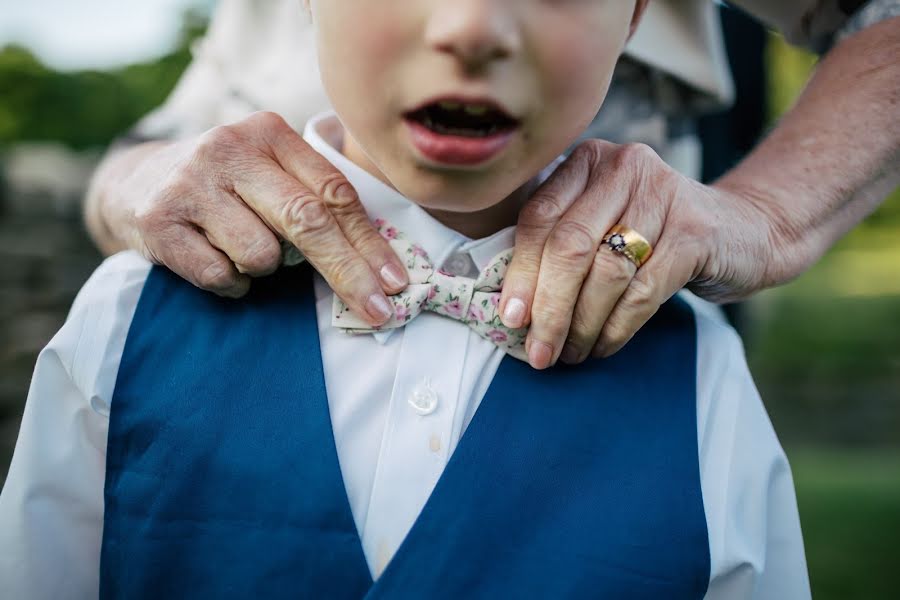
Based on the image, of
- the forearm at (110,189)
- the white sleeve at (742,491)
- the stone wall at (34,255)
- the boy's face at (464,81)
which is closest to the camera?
the boy's face at (464,81)

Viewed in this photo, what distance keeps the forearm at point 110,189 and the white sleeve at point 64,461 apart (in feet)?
0.99

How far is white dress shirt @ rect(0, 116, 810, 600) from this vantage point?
118 centimetres

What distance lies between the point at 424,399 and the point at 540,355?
7.0 inches

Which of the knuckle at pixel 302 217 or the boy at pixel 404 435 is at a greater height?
the knuckle at pixel 302 217

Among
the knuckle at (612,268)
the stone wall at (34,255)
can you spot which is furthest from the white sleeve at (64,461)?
the stone wall at (34,255)

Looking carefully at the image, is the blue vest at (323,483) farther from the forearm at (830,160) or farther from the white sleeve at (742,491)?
the forearm at (830,160)

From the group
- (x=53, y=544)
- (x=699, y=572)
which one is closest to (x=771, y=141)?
(x=699, y=572)

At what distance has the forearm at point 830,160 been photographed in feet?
4.69

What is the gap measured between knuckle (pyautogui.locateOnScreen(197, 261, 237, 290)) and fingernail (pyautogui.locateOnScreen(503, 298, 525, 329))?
1.32 ft

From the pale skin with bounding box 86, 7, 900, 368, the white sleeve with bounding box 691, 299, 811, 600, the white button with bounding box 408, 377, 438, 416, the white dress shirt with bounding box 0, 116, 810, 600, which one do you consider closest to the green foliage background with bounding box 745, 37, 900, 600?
the pale skin with bounding box 86, 7, 900, 368

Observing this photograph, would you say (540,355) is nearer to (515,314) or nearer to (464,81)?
(515,314)

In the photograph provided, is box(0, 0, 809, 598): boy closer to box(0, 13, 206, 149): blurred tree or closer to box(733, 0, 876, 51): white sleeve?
box(733, 0, 876, 51): white sleeve

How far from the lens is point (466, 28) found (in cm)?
93

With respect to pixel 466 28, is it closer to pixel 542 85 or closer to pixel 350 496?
pixel 542 85
